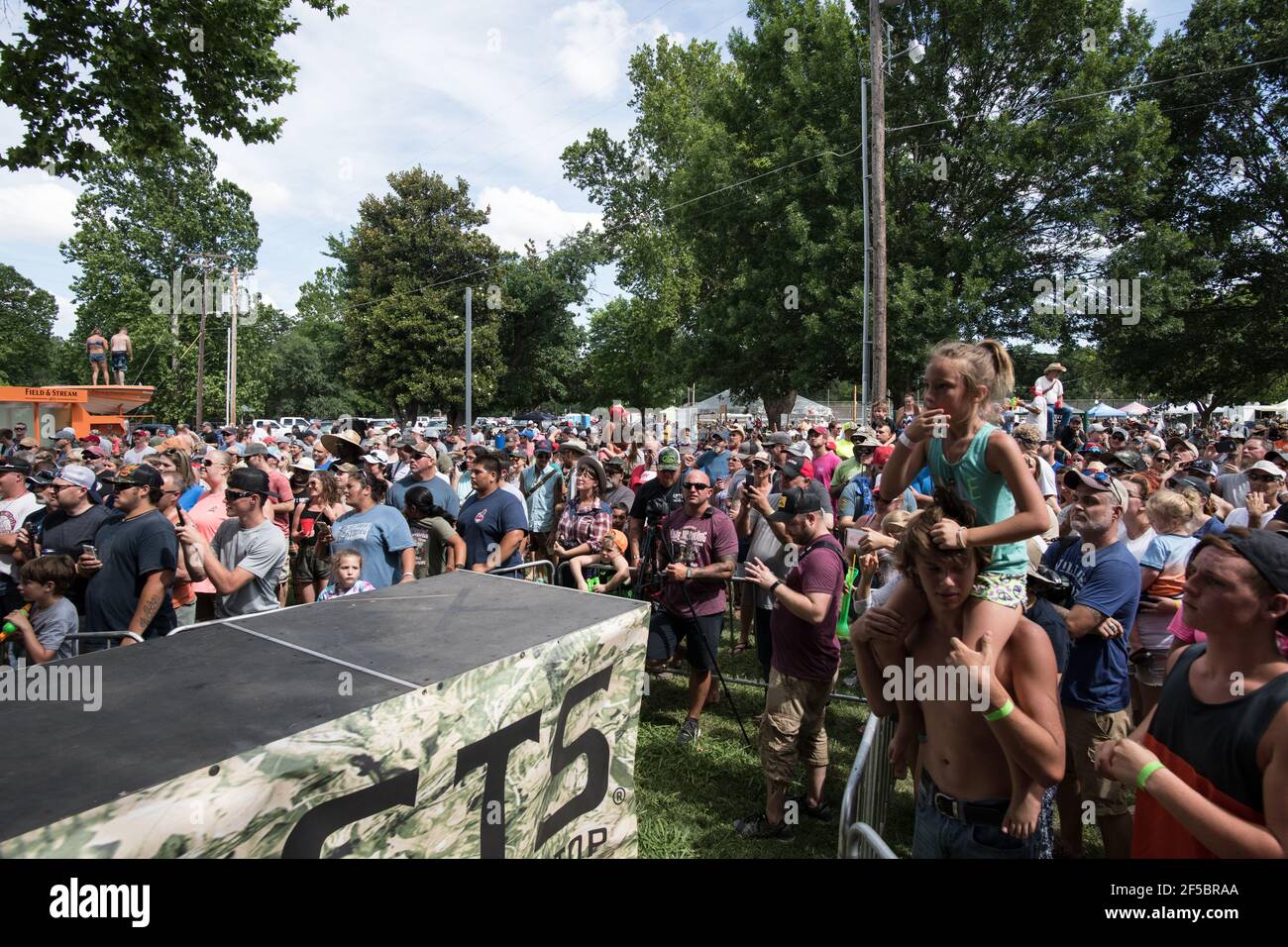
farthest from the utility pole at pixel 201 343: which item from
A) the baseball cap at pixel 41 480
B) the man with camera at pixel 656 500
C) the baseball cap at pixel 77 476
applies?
the man with camera at pixel 656 500

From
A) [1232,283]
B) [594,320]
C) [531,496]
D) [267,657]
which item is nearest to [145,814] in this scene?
[267,657]

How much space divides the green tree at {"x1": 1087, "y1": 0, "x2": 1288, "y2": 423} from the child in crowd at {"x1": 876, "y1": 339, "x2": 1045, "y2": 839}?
23.7 m

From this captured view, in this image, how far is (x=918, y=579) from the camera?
2725mm

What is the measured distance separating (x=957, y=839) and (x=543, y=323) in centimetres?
3948

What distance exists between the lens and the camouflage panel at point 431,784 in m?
1.68

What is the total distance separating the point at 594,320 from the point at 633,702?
1629 inches

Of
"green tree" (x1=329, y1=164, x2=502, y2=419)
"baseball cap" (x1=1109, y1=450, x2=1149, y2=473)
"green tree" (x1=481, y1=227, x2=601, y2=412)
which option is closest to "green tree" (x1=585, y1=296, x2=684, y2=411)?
"green tree" (x1=481, y1=227, x2=601, y2=412)

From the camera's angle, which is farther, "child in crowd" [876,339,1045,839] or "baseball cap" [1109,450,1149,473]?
"baseball cap" [1109,450,1149,473]

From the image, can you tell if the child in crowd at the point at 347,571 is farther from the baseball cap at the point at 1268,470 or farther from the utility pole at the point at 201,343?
the utility pole at the point at 201,343

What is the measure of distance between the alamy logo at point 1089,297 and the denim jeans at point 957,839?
2161 centimetres

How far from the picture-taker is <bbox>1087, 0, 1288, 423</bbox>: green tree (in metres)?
23.2

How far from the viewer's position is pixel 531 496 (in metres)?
9.28

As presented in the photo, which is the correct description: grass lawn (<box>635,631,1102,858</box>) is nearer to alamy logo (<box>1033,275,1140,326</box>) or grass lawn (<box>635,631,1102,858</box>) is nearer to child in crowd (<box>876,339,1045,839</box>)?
child in crowd (<box>876,339,1045,839</box>)
